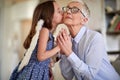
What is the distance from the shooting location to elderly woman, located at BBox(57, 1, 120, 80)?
65cm

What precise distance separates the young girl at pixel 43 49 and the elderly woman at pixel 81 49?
1.0 inches

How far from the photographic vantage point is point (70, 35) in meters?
0.70

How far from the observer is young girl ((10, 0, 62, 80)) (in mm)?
658

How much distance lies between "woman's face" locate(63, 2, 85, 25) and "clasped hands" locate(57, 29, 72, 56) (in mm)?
33

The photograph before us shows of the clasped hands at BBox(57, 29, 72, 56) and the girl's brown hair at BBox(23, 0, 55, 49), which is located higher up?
the girl's brown hair at BBox(23, 0, 55, 49)

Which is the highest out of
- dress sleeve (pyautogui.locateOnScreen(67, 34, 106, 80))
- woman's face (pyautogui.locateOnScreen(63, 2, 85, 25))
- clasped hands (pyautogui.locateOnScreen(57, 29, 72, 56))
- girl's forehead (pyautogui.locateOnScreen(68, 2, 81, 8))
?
girl's forehead (pyautogui.locateOnScreen(68, 2, 81, 8))

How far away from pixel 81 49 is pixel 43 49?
0.10 metres

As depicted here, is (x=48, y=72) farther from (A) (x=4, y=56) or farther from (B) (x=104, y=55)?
(A) (x=4, y=56)

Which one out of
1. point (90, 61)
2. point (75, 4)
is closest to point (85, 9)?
point (75, 4)

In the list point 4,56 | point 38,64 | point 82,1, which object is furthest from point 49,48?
point 4,56

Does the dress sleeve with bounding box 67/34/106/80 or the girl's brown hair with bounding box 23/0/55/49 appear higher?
the girl's brown hair with bounding box 23/0/55/49

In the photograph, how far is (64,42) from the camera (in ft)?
2.14

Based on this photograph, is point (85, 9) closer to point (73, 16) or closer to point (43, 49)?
point (73, 16)

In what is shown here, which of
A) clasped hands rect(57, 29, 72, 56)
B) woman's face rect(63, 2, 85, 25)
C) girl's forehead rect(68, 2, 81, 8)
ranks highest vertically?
girl's forehead rect(68, 2, 81, 8)
